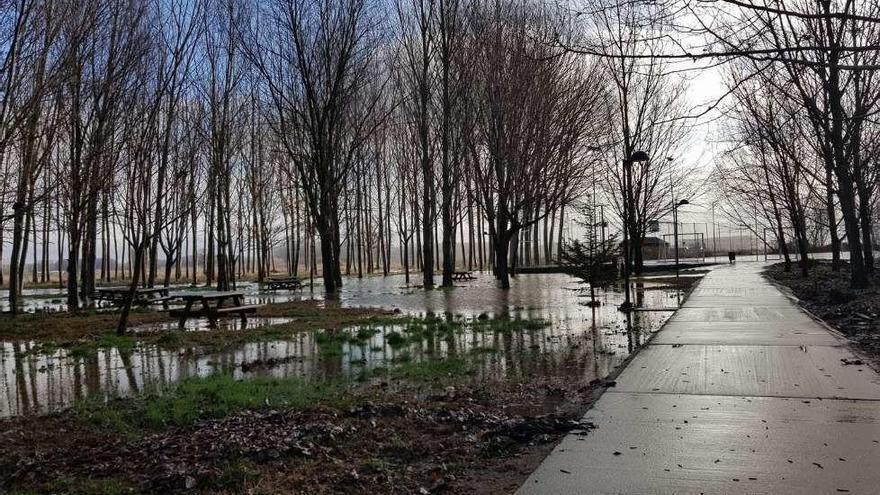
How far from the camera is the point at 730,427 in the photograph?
15.9ft

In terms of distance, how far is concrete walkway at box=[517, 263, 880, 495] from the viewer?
3.85 m

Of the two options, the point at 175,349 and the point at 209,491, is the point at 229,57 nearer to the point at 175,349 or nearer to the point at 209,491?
the point at 175,349

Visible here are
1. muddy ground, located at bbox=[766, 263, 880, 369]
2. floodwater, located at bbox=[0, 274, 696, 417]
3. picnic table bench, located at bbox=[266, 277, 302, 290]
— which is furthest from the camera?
picnic table bench, located at bbox=[266, 277, 302, 290]

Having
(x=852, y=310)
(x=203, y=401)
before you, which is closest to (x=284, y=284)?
(x=852, y=310)

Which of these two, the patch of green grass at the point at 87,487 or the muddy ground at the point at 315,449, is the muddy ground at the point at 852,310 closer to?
the muddy ground at the point at 315,449

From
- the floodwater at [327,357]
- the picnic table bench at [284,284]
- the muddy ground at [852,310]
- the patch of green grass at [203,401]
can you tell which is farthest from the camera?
the picnic table bench at [284,284]

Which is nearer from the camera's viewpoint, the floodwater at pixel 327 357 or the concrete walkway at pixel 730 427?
the concrete walkway at pixel 730 427

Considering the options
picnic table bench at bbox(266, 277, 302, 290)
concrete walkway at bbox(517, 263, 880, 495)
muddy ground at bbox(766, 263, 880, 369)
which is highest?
picnic table bench at bbox(266, 277, 302, 290)

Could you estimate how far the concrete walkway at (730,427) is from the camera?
3848 mm

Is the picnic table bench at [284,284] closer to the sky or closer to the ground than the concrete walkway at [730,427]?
closer to the sky

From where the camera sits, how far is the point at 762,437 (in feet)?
15.1

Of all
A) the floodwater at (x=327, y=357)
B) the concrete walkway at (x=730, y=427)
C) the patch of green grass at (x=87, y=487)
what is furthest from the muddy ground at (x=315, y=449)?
the floodwater at (x=327, y=357)

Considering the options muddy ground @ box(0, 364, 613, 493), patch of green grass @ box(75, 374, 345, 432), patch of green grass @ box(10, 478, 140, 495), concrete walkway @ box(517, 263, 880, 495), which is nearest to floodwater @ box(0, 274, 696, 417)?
patch of green grass @ box(75, 374, 345, 432)

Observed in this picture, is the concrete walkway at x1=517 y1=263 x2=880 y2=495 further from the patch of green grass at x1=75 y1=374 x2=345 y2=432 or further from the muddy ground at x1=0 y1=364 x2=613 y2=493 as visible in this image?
the patch of green grass at x1=75 y1=374 x2=345 y2=432
